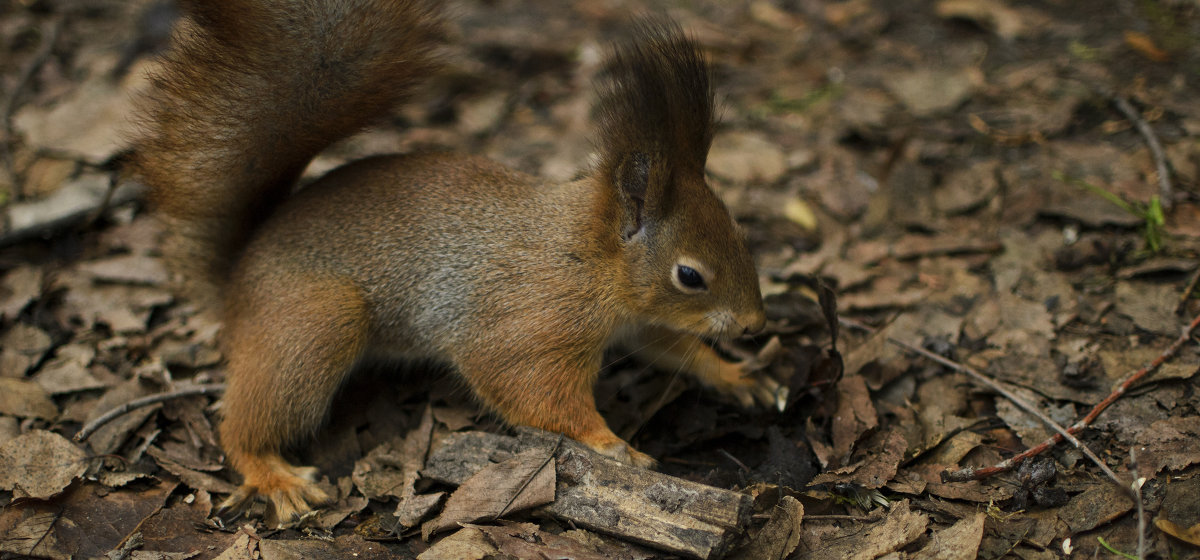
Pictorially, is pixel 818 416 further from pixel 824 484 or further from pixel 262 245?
pixel 262 245

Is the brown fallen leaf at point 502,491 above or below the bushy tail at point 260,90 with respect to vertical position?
below

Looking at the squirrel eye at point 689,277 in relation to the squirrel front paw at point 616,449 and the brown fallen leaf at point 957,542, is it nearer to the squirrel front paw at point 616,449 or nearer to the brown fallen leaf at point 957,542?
the squirrel front paw at point 616,449

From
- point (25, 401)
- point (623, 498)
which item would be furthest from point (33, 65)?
point (623, 498)

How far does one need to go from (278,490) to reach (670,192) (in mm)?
2092

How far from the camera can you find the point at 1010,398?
141 inches

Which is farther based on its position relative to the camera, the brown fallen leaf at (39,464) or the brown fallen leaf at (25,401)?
the brown fallen leaf at (25,401)

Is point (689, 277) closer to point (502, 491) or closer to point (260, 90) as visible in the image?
point (502, 491)

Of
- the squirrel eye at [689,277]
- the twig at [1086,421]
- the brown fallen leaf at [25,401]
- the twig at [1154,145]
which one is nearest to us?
the twig at [1086,421]

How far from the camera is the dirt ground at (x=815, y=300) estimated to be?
3199 mm

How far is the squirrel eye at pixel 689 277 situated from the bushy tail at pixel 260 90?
141 cm

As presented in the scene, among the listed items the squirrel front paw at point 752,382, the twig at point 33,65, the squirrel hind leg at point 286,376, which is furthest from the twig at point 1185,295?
the twig at point 33,65

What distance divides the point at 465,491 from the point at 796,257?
2538mm

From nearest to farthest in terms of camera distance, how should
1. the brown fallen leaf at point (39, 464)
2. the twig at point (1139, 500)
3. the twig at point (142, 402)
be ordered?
1. the twig at point (1139, 500)
2. the brown fallen leaf at point (39, 464)
3. the twig at point (142, 402)

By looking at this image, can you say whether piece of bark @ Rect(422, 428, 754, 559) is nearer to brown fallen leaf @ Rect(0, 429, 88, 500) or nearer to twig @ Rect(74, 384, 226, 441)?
twig @ Rect(74, 384, 226, 441)
